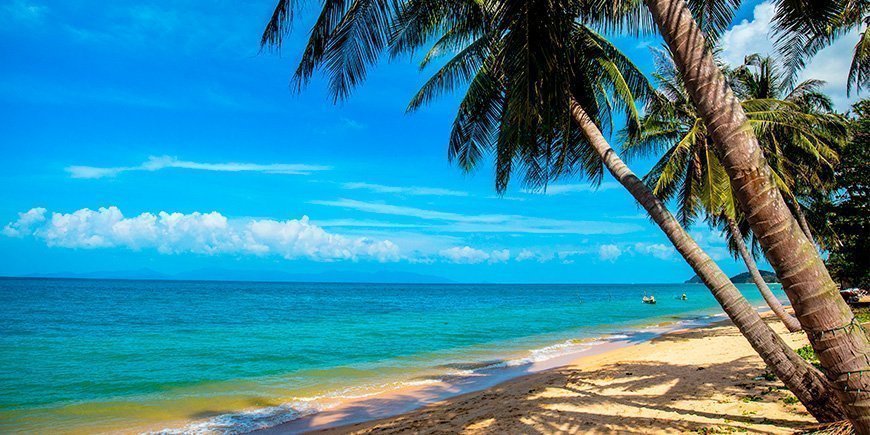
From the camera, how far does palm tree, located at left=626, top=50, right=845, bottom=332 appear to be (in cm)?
1088

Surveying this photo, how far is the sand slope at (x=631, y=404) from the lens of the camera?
5.50 m

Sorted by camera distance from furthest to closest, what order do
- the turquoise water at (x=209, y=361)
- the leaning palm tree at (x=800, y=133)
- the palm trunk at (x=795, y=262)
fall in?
the leaning palm tree at (x=800, y=133) < the turquoise water at (x=209, y=361) < the palm trunk at (x=795, y=262)

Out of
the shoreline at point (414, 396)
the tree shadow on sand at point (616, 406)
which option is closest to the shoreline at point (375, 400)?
the shoreline at point (414, 396)

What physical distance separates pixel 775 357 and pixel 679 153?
10.2 metres

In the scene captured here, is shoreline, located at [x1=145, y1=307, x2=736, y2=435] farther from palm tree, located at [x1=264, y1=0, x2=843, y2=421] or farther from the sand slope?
palm tree, located at [x1=264, y1=0, x2=843, y2=421]

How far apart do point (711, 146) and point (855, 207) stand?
8.34 metres

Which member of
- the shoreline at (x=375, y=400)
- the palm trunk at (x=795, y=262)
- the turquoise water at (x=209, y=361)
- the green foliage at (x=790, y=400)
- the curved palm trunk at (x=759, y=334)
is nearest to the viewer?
the palm trunk at (x=795, y=262)

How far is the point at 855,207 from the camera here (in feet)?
51.8

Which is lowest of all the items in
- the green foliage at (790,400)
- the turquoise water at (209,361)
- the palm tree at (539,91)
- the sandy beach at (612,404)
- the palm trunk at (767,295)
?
the turquoise water at (209,361)

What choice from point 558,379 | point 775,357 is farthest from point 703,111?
point 558,379

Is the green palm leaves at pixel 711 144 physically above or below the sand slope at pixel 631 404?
above

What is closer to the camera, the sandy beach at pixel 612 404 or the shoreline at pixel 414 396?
the sandy beach at pixel 612 404

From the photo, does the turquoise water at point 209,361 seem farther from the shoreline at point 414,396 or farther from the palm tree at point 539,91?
the palm tree at point 539,91

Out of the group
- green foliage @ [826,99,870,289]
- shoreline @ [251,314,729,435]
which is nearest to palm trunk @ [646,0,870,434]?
shoreline @ [251,314,729,435]
